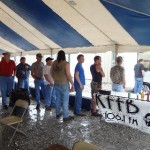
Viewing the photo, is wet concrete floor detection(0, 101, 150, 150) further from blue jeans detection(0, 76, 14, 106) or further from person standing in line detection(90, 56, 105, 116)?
blue jeans detection(0, 76, 14, 106)

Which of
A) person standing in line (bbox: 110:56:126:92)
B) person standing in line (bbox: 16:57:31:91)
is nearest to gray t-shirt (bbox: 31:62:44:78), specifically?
person standing in line (bbox: 16:57:31:91)

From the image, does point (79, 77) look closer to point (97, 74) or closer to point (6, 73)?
point (97, 74)

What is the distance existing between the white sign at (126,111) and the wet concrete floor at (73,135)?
0.40 meters

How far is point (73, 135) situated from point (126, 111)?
1189 millimetres

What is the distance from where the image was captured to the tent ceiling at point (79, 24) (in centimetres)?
476

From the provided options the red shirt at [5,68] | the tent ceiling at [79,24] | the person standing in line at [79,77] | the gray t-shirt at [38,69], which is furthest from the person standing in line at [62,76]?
the red shirt at [5,68]

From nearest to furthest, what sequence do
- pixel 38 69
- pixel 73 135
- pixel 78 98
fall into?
pixel 73 135 < pixel 78 98 < pixel 38 69

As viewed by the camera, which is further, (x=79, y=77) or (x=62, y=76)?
(x=79, y=77)

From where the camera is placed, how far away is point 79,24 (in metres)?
6.24

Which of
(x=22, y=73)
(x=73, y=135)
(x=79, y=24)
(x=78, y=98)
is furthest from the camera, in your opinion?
(x=22, y=73)

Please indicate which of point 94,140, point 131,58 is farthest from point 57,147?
point 131,58

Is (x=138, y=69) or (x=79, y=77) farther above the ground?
(x=138, y=69)

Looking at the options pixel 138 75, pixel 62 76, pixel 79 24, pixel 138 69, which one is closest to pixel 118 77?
pixel 62 76

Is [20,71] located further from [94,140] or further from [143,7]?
[143,7]
